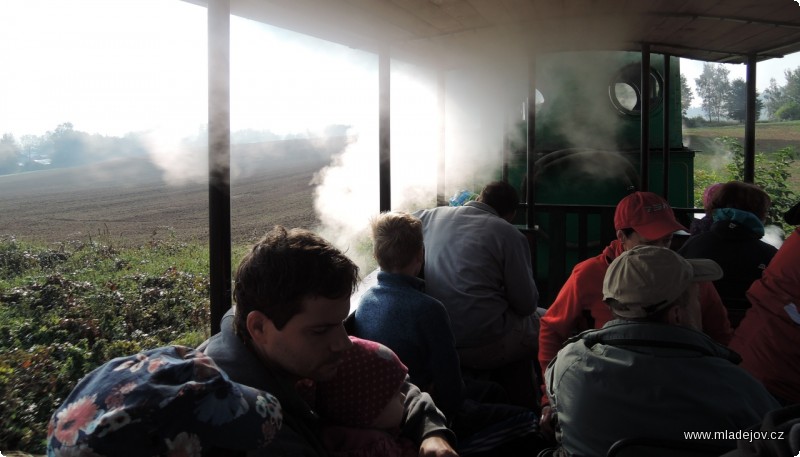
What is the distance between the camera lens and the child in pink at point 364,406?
157 centimetres

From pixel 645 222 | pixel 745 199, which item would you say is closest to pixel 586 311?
pixel 645 222

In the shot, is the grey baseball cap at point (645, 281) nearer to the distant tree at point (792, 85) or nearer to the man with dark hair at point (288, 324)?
the man with dark hair at point (288, 324)

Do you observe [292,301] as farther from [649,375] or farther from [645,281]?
[645,281]

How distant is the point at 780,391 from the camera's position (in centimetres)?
238

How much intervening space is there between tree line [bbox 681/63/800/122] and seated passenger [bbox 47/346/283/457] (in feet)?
91.2

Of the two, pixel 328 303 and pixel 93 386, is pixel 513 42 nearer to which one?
pixel 328 303

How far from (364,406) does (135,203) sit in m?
4.24

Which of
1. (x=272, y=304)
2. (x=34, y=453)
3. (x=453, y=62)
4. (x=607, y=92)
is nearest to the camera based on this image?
(x=272, y=304)

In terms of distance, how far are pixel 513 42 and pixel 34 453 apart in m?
4.36

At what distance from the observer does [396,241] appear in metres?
2.62

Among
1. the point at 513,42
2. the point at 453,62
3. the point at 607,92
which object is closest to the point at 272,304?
the point at 513,42

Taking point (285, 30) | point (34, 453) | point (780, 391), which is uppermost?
point (285, 30)

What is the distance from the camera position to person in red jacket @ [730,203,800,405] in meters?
2.33

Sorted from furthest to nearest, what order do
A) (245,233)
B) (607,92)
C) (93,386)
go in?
(607,92) < (245,233) < (93,386)
